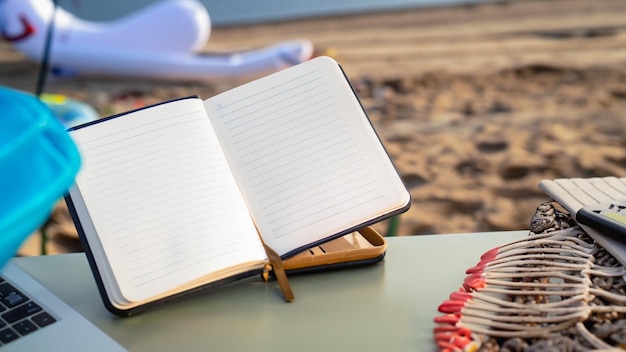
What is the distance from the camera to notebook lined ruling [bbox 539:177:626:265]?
1.97 feet

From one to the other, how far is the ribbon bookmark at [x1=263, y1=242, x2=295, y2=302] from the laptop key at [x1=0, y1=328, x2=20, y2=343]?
0.71ft

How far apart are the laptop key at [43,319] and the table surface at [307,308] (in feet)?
0.12

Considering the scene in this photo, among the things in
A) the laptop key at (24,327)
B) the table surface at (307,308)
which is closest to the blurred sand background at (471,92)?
the table surface at (307,308)

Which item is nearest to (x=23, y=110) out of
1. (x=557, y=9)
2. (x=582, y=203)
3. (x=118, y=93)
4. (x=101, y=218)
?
(x=101, y=218)

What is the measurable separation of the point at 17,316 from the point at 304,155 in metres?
0.28

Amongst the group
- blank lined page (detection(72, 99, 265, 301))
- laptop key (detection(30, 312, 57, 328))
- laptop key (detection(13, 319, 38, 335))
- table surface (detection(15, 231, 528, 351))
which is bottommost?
table surface (detection(15, 231, 528, 351))

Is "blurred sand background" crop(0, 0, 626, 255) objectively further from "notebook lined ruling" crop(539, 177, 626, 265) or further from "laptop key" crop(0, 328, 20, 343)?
"laptop key" crop(0, 328, 20, 343)

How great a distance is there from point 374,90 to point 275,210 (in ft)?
7.76

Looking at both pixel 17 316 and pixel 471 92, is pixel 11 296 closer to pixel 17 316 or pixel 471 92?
pixel 17 316

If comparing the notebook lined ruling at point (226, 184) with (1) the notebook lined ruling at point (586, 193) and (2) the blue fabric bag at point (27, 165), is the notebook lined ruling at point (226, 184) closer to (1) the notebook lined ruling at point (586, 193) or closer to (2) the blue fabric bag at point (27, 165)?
(1) the notebook lined ruling at point (586, 193)

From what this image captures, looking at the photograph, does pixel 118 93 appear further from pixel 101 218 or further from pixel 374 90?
pixel 101 218

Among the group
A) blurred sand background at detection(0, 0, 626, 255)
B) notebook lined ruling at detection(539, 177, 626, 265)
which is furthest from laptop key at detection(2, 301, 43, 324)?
blurred sand background at detection(0, 0, 626, 255)

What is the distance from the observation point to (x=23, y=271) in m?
0.67

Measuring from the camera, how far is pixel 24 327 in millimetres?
560
